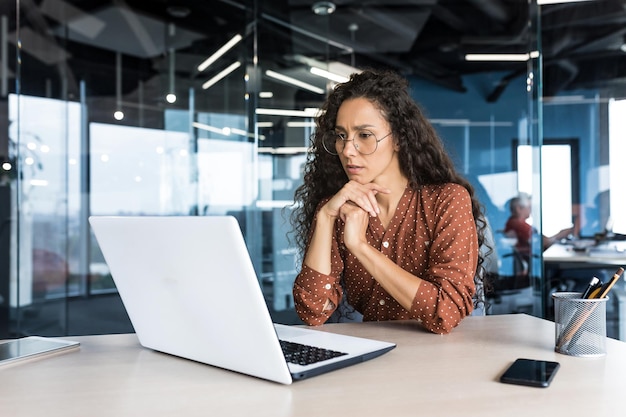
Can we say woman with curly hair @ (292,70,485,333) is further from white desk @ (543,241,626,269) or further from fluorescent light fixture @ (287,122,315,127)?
white desk @ (543,241,626,269)

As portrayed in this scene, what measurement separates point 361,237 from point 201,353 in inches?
24.3

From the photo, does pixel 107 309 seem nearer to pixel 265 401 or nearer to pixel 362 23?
pixel 362 23

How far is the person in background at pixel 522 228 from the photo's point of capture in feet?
13.7

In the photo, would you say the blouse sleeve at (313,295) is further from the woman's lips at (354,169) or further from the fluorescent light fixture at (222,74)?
the fluorescent light fixture at (222,74)

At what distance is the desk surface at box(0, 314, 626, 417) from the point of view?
85 cm

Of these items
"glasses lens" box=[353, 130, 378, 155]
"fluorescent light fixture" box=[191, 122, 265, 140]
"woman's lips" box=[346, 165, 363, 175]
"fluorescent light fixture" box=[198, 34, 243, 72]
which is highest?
"fluorescent light fixture" box=[198, 34, 243, 72]

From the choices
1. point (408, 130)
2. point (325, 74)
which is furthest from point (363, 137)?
point (325, 74)

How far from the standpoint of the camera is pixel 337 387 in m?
0.95

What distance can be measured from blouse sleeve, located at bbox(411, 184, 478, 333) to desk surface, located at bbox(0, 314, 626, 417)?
14 cm

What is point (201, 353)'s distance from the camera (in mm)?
1093

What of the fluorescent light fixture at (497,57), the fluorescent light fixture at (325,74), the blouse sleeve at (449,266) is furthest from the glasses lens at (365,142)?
the fluorescent light fixture at (497,57)

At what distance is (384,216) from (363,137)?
0.89 feet

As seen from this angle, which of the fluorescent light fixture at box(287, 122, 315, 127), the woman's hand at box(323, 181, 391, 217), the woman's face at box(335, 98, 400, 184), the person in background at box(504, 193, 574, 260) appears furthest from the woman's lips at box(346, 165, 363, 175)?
the person in background at box(504, 193, 574, 260)

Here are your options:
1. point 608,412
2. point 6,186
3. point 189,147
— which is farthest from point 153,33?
point 608,412
